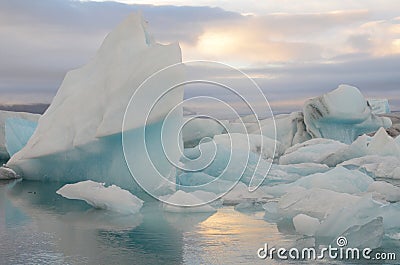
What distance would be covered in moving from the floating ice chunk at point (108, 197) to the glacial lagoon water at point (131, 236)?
163 mm

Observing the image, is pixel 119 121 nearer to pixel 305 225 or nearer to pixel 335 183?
pixel 335 183

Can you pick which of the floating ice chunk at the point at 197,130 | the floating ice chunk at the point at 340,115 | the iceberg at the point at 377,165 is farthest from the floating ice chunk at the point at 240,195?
the floating ice chunk at the point at 197,130

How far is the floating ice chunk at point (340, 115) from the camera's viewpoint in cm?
2089

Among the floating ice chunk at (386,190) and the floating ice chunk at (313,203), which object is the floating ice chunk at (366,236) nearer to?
the floating ice chunk at (313,203)

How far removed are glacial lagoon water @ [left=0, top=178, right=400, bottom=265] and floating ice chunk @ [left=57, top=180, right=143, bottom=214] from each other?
0.53 feet

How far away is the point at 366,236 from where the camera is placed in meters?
5.83

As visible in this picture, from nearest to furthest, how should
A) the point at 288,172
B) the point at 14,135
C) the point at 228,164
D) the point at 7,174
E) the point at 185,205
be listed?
the point at 185,205, the point at 228,164, the point at 7,174, the point at 288,172, the point at 14,135

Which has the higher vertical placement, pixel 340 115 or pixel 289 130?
pixel 289 130

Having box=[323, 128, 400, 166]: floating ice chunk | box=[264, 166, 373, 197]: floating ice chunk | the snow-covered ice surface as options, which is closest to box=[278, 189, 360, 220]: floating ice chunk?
the snow-covered ice surface

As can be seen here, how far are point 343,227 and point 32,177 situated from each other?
29.1 ft

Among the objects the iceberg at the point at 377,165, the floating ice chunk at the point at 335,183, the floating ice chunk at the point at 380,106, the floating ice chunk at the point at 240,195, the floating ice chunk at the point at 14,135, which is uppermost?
the floating ice chunk at the point at 380,106

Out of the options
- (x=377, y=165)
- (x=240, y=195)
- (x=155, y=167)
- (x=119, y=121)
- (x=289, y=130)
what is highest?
(x=289, y=130)

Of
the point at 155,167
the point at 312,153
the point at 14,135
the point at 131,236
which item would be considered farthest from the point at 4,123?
the point at 131,236

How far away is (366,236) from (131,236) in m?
2.64
